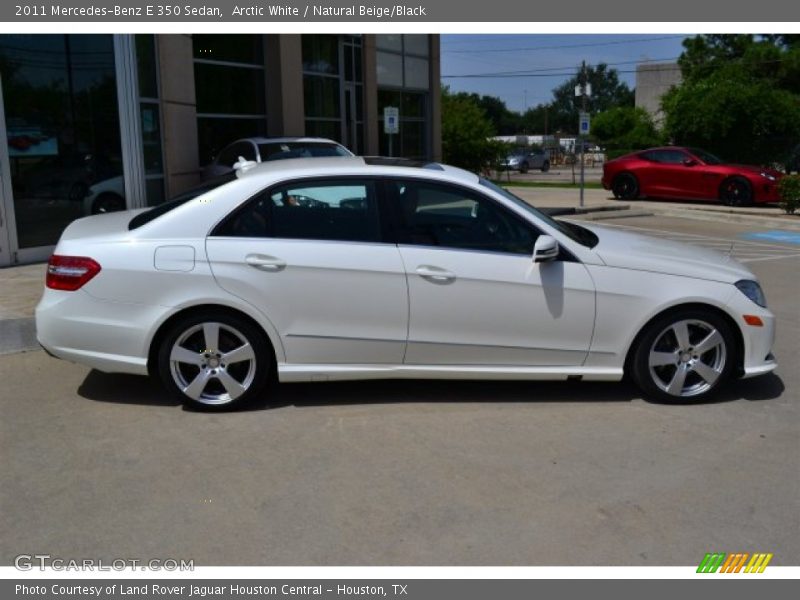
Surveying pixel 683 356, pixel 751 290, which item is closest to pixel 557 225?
pixel 683 356

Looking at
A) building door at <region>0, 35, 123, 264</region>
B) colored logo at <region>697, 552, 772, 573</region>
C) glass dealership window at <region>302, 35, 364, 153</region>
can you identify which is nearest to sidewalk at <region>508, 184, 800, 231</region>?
glass dealership window at <region>302, 35, 364, 153</region>

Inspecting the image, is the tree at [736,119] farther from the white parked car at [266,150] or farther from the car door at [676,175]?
the white parked car at [266,150]

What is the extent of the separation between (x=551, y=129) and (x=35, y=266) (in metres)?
121

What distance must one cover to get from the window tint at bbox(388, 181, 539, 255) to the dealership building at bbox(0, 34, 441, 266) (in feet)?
21.5

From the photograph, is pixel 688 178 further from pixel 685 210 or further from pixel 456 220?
pixel 456 220

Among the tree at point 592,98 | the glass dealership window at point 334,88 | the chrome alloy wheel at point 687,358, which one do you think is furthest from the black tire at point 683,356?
the tree at point 592,98

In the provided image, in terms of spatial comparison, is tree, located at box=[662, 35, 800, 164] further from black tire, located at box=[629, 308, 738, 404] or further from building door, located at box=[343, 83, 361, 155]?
black tire, located at box=[629, 308, 738, 404]

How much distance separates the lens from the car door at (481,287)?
522cm

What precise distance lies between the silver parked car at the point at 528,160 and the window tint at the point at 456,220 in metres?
44.0

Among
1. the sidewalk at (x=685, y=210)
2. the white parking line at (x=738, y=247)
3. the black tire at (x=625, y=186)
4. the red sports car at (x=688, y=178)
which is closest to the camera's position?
the white parking line at (x=738, y=247)

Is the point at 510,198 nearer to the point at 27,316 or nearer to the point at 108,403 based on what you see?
the point at 108,403

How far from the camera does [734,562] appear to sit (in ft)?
11.6

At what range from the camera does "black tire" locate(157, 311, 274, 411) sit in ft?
17.0

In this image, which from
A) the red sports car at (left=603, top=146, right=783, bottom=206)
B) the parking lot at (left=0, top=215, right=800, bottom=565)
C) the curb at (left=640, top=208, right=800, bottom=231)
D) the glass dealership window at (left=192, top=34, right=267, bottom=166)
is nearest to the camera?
the parking lot at (left=0, top=215, right=800, bottom=565)
